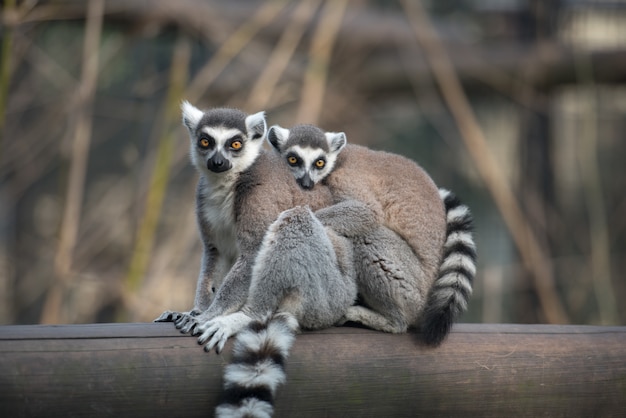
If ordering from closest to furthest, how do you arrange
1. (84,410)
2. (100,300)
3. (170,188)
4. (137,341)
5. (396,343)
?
(84,410) → (137,341) → (396,343) → (100,300) → (170,188)

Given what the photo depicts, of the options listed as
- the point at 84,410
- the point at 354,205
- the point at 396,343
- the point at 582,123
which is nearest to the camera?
the point at 84,410

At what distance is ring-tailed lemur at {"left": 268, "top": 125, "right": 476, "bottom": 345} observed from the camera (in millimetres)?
3570

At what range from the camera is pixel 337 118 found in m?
7.86

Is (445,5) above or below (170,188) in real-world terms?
above

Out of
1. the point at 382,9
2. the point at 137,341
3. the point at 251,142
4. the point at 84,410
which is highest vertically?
the point at 382,9

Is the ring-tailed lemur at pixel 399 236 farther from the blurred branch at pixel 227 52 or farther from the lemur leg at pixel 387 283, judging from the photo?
the blurred branch at pixel 227 52

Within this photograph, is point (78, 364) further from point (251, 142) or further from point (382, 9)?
point (382, 9)

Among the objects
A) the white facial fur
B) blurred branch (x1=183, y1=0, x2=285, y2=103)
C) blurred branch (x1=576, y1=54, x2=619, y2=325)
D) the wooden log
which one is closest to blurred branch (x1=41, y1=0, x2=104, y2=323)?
blurred branch (x1=183, y1=0, x2=285, y2=103)

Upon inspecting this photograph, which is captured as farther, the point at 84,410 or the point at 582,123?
the point at 582,123

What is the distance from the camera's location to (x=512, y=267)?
793 cm

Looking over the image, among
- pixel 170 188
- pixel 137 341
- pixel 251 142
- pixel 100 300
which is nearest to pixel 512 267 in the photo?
pixel 170 188

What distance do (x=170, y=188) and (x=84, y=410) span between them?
4992 mm

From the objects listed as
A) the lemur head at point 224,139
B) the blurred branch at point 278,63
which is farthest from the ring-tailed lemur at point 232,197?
the blurred branch at point 278,63

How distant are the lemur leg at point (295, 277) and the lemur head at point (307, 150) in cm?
46
